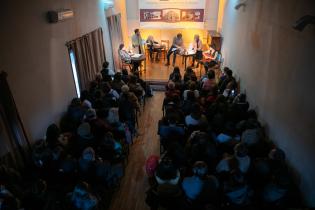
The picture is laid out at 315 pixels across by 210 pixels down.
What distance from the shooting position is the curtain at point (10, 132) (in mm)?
3641

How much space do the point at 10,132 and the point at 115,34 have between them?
21.1ft

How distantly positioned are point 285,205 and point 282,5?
327 centimetres

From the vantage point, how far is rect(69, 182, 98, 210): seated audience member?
10.1ft

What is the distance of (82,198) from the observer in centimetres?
313

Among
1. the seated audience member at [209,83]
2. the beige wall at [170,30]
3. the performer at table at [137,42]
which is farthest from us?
the beige wall at [170,30]

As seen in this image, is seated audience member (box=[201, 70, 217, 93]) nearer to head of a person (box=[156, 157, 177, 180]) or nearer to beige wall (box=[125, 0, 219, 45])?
head of a person (box=[156, 157, 177, 180])

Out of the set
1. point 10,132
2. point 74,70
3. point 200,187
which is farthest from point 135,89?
point 200,187

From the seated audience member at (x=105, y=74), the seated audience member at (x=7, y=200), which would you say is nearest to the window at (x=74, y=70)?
the seated audience member at (x=105, y=74)

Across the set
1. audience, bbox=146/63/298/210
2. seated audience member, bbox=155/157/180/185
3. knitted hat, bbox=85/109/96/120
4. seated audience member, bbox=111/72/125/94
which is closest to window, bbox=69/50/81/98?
seated audience member, bbox=111/72/125/94

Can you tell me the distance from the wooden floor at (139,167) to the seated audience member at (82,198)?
35.6 inches

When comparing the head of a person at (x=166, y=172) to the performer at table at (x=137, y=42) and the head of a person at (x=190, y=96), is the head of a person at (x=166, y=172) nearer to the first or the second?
the head of a person at (x=190, y=96)

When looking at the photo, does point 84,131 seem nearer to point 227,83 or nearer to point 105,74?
point 105,74

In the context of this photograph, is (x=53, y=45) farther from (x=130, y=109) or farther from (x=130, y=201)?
(x=130, y=201)

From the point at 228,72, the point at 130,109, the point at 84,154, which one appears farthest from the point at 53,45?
the point at 228,72
